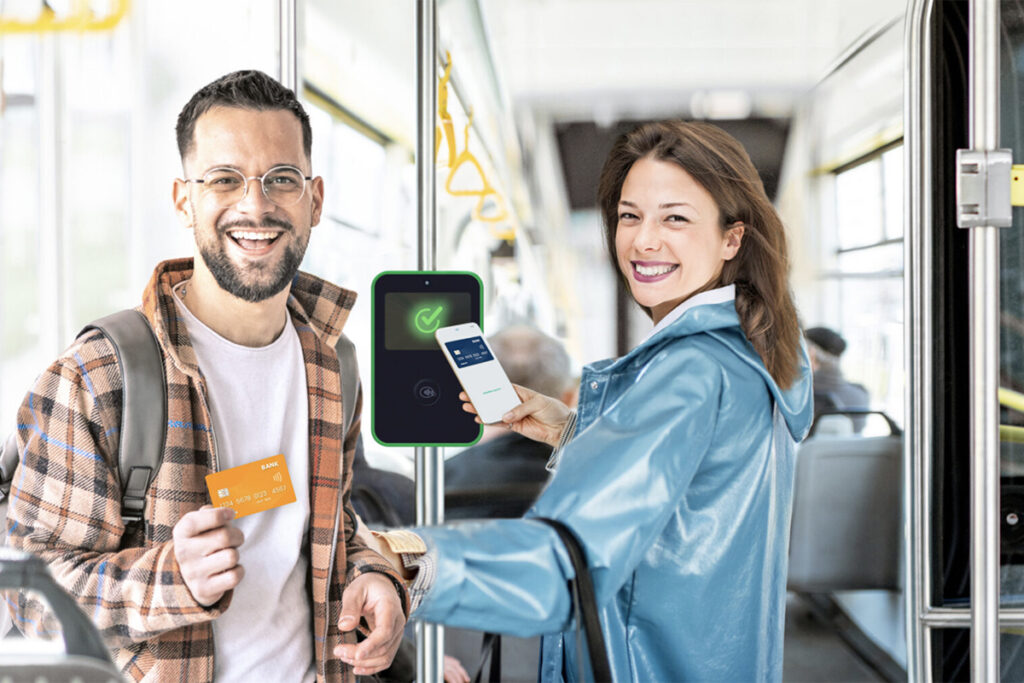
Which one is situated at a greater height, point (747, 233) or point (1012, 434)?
point (747, 233)

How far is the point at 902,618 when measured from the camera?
6.26 ft

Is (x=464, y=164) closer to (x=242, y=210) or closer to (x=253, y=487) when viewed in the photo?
(x=242, y=210)

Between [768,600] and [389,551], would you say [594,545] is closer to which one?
[768,600]

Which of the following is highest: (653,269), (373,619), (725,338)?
(653,269)

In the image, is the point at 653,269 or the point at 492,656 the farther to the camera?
the point at 492,656

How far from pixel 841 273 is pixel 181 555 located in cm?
135

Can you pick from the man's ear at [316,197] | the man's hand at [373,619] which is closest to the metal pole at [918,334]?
the man's hand at [373,619]

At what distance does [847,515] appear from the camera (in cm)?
190

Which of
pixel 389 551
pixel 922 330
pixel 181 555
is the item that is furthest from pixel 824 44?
pixel 181 555

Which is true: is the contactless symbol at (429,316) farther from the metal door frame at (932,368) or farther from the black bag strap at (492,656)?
the metal door frame at (932,368)

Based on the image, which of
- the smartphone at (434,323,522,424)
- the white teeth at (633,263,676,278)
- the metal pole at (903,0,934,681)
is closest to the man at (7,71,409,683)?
the smartphone at (434,323,522,424)

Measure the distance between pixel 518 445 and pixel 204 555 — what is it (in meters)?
0.67

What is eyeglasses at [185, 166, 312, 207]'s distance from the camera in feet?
5.39

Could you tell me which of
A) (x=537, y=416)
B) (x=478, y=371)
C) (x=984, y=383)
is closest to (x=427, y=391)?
(x=478, y=371)
